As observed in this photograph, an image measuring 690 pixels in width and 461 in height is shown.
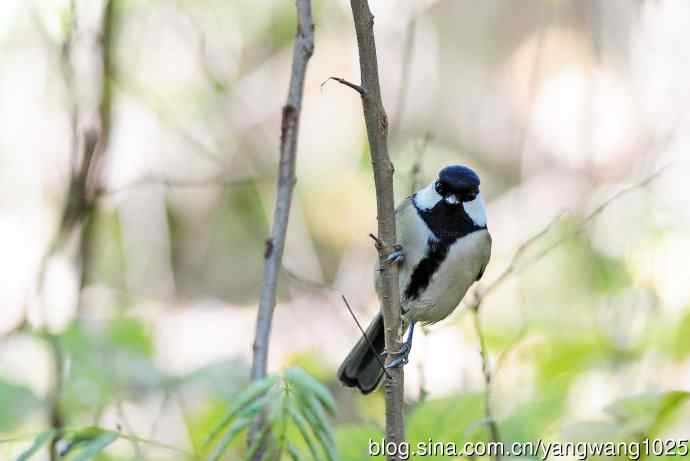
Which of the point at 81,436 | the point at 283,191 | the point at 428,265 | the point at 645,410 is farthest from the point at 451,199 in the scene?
the point at 81,436

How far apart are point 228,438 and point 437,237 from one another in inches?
39.9

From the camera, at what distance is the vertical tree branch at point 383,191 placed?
1316mm

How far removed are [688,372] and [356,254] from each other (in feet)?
5.94

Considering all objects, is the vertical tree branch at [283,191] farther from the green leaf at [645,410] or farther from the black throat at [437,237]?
the green leaf at [645,410]

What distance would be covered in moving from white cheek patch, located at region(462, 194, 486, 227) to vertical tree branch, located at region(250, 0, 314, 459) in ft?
2.12

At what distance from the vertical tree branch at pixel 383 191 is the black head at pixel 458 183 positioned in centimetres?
76

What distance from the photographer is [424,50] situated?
4.47 m

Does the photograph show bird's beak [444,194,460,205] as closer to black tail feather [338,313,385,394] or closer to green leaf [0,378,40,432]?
black tail feather [338,313,385,394]

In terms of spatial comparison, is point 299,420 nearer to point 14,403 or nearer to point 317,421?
point 317,421

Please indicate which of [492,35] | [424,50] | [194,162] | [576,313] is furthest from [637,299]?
[492,35]

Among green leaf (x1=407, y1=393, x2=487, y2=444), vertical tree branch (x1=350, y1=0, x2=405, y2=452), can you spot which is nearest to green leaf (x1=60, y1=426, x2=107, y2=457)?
vertical tree branch (x1=350, y1=0, x2=405, y2=452)

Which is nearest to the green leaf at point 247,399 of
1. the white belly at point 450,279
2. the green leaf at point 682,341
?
the white belly at point 450,279

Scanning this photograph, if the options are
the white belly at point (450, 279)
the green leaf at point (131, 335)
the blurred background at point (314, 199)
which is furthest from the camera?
the green leaf at point (131, 335)

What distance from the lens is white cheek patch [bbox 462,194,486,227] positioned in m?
2.37
